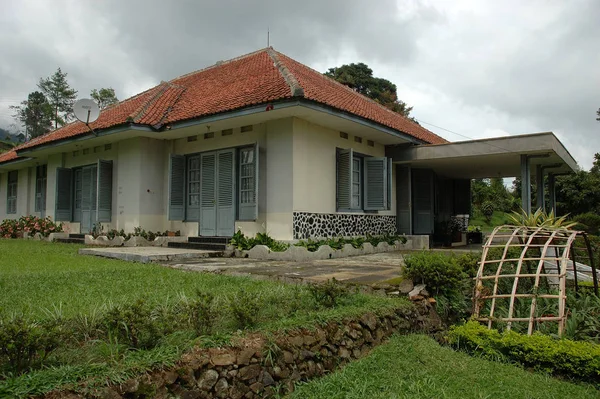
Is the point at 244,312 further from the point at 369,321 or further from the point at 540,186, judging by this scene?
the point at 540,186

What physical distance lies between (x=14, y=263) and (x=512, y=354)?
25.0 ft

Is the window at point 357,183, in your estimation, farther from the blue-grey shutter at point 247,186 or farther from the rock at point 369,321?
the rock at point 369,321

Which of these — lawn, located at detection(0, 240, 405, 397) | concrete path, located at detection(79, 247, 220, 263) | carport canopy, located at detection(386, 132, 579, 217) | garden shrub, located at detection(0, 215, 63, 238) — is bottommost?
lawn, located at detection(0, 240, 405, 397)

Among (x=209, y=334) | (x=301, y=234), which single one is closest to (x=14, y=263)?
(x=301, y=234)

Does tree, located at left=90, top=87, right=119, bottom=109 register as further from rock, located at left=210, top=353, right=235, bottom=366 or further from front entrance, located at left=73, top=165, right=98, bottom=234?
rock, located at left=210, top=353, right=235, bottom=366

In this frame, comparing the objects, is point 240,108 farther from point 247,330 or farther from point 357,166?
point 247,330

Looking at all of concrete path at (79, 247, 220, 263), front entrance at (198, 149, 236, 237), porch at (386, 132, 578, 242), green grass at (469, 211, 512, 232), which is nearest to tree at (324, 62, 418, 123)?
green grass at (469, 211, 512, 232)

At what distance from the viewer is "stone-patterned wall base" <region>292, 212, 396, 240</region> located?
→ 9.21 metres

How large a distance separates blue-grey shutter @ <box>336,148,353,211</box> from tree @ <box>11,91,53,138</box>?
40.3 meters

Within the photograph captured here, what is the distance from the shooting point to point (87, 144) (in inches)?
489

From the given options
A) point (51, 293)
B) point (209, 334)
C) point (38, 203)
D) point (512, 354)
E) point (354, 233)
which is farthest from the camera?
point (38, 203)

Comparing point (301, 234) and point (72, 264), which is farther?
point (301, 234)

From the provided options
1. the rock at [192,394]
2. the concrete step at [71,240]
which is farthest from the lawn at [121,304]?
the concrete step at [71,240]

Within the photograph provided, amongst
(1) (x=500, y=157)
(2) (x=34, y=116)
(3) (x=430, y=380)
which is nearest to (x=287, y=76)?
(1) (x=500, y=157)
